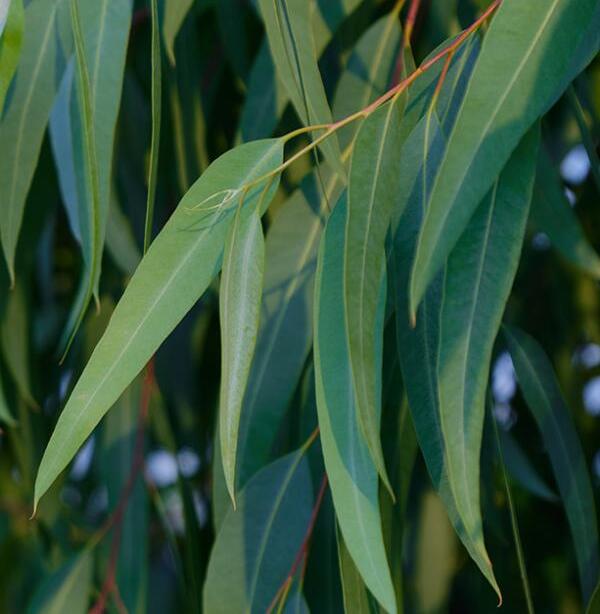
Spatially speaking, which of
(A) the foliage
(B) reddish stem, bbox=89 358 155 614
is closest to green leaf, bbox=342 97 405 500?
(A) the foliage

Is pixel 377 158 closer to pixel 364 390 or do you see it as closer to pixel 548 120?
pixel 364 390

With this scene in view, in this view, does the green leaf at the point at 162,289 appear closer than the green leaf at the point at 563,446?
Yes

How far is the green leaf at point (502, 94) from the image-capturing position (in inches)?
22.3

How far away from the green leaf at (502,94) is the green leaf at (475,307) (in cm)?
6

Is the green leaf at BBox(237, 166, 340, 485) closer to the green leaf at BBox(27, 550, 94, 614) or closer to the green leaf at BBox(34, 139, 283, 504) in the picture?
the green leaf at BBox(34, 139, 283, 504)

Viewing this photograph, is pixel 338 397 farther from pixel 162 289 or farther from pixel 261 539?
pixel 261 539

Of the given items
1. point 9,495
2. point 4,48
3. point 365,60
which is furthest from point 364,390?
point 9,495

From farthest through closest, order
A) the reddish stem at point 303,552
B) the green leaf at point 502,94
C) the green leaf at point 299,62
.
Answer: the reddish stem at point 303,552 < the green leaf at point 299,62 < the green leaf at point 502,94

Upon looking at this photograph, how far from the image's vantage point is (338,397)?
2.09 feet

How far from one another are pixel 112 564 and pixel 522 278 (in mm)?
703

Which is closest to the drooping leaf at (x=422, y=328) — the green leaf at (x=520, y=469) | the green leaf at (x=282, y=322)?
the green leaf at (x=282, y=322)

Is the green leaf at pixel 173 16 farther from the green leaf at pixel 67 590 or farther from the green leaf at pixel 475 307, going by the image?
the green leaf at pixel 67 590

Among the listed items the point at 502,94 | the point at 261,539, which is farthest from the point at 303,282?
the point at 502,94

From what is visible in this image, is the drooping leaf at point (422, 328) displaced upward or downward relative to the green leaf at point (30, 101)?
downward
